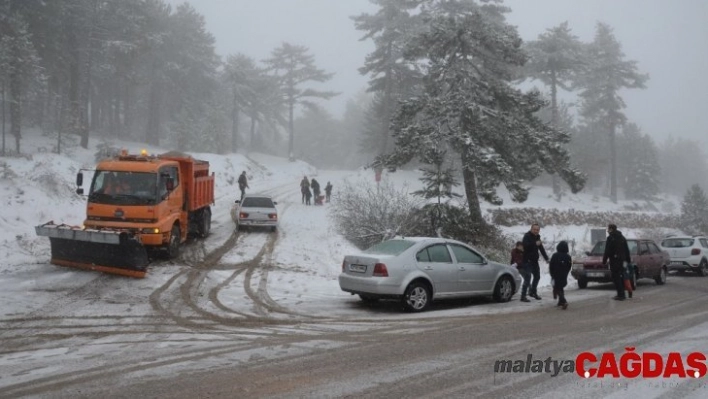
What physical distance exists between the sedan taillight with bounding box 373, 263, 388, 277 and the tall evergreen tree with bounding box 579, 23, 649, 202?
53.8 meters

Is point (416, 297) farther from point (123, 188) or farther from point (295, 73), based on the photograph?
point (295, 73)

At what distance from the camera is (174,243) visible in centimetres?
1609

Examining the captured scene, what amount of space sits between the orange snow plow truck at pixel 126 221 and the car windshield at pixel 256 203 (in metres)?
6.45

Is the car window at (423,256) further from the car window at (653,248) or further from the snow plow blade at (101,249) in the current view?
the car window at (653,248)

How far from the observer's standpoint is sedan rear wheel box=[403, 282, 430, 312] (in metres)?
10.9

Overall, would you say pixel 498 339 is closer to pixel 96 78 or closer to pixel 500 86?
pixel 500 86

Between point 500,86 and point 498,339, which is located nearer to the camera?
point 498,339

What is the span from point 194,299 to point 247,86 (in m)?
62.9

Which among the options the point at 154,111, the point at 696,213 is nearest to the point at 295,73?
the point at 154,111

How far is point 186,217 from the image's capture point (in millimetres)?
17688

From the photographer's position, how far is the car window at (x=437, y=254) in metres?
11.5

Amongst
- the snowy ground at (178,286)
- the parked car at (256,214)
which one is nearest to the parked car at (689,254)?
the snowy ground at (178,286)

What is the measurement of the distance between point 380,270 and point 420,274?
887mm

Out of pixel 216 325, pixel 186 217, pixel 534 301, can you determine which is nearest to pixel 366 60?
pixel 186 217
